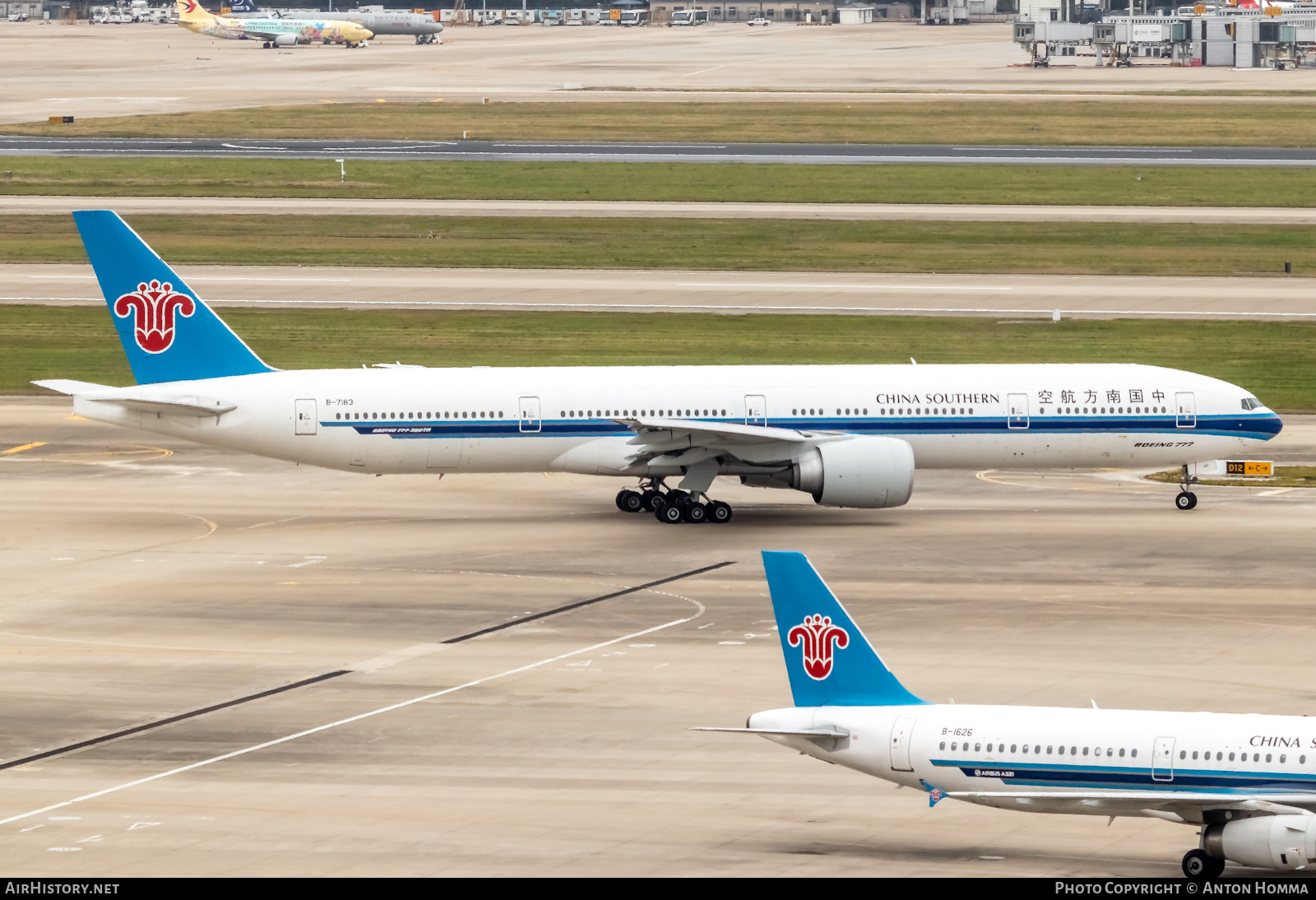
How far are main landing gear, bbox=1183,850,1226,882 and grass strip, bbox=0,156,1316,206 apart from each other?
9667 cm

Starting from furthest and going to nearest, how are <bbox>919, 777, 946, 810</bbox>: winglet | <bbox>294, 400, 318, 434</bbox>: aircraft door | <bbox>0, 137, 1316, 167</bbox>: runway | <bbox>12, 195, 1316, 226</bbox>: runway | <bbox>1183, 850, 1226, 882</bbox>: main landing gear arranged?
<bbox>0, 137, 1316, 167</bbox>: runway < <bbox>12, 195, 1316, 226</bbox>: runway < <bbox>294, 400, 318, 434</bbox>: aircraft door < <bbox>919, 777, 946, 810</bbox>: winglet < <bbox>1183, 850, 1226, 882</bbox>: main landing gear

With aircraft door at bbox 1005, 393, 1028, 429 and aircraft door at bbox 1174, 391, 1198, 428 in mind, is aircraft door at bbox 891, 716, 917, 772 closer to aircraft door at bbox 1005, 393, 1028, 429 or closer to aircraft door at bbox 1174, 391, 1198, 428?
aircraft door at bbox 1005, 393, 1028, 429

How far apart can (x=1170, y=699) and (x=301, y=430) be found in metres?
26.6

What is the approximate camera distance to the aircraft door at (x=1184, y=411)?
5966 centimetres

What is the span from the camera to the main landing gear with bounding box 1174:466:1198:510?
197 feet

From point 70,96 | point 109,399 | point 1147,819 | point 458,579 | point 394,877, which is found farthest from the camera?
point 70,96

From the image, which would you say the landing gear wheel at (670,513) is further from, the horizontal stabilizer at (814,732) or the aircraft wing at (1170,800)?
the aircraft wing at (1170,800)

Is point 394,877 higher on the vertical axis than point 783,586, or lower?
lower

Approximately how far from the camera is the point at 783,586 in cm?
3128

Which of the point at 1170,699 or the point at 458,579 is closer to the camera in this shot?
the point at 1170,699

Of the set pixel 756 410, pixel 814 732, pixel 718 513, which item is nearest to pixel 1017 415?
pixel 756 410

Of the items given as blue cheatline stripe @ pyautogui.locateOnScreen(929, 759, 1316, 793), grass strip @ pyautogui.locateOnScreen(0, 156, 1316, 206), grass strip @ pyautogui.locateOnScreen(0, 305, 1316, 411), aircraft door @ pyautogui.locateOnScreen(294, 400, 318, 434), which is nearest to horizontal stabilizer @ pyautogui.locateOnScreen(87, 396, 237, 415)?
aircraft door @ pyautogui.locateOnScreen(294, 400, 318, 434)

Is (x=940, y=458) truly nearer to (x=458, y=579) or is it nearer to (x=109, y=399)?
(x=458, y=579)

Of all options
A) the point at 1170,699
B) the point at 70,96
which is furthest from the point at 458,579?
the point at 70,96
